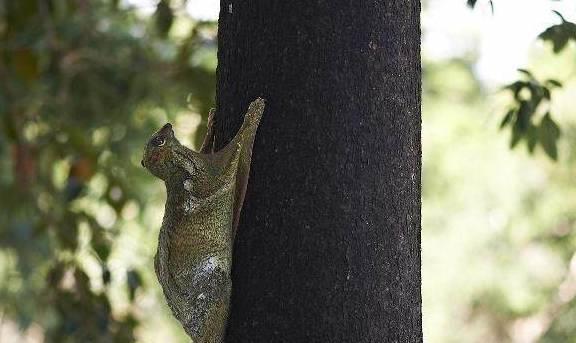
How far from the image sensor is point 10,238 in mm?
4453

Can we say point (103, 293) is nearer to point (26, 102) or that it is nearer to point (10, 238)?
point (26, 102)

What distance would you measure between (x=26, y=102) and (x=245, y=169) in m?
2.32

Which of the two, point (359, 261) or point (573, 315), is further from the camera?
point (573, 315)

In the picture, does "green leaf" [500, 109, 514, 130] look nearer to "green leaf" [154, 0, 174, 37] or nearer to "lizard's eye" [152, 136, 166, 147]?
"lizard's eye" [152, 136, 166, 147]

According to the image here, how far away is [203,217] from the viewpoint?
105 cm

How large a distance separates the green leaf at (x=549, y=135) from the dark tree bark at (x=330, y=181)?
65 cm

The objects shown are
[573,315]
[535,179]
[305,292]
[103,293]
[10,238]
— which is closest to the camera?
[305,292]

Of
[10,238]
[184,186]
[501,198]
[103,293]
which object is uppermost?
[501,198]

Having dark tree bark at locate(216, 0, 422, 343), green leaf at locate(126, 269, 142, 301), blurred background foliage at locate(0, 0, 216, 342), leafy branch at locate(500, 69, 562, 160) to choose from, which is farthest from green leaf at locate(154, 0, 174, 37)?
dark tree bark at locate(216, 0, 422, 343)

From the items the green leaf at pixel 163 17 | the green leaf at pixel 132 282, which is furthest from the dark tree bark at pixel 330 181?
the green leaf at pixel 163 17

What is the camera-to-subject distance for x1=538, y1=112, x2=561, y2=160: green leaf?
167 cm

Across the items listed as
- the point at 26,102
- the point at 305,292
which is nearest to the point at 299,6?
the point at 305,292

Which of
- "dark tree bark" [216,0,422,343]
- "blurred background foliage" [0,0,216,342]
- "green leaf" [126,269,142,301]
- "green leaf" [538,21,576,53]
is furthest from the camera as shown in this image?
"blurred background foliage" [0,0,216,342]

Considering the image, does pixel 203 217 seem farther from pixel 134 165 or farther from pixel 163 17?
pixel 134 165
